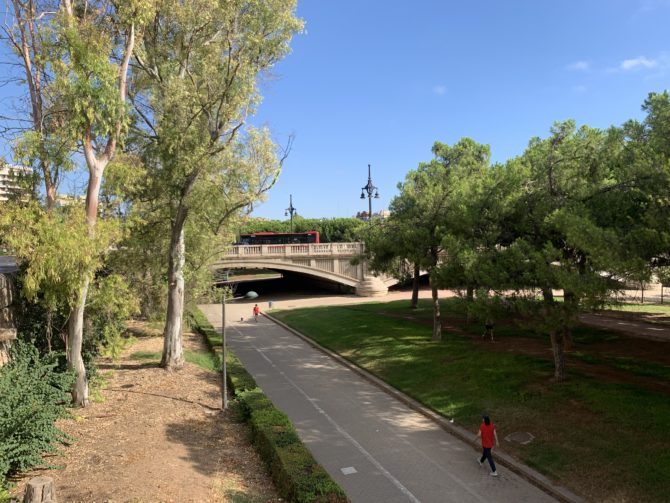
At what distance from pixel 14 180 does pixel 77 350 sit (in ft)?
16.3

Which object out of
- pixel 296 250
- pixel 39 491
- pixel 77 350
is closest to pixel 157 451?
pixel 77 350

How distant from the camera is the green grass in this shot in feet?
65.7

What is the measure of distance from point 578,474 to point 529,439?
184 cm

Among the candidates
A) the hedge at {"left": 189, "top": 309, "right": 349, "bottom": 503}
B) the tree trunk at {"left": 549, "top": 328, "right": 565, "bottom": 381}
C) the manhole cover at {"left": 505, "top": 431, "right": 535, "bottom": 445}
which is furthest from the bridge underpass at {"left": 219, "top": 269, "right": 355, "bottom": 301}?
the manhole cover at {"left": 505, "top": 431, "right": 535, "bottom": 445}

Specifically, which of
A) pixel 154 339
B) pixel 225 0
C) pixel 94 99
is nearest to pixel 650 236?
pixel 94 99

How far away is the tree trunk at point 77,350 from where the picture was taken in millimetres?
12539

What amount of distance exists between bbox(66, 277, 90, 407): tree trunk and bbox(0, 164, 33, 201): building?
10.2 feet

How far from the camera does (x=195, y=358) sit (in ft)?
68.4

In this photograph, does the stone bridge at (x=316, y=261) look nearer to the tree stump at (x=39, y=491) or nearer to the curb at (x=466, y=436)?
the curb at (x=466, y=436)

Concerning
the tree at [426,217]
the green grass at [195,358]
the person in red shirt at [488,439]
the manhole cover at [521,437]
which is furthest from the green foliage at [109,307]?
the manhole cover at [521,437]

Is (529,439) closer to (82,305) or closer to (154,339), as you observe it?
(82,305)

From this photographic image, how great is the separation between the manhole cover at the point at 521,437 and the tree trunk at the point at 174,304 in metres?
12.7

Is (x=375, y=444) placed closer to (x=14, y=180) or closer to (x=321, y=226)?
(x=14, y=180)

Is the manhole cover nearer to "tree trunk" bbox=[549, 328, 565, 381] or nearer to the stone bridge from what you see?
"tree trunk" bbox=[549, 328, 565, 381]
